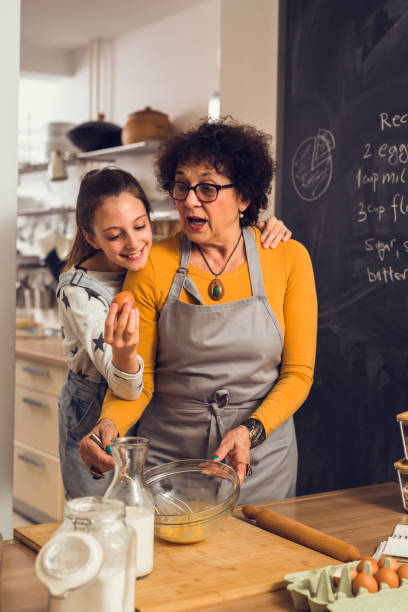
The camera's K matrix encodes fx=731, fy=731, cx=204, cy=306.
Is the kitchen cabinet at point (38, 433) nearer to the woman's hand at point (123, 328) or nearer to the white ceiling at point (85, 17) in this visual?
the white ceiling at point (85, 17)

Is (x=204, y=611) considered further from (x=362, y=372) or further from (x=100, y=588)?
(x=362, y=372)

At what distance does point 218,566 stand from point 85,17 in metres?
3.79

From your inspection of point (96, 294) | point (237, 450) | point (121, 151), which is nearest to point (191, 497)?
point (237, 450)

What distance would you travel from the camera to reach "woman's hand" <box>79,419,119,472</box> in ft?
4.36

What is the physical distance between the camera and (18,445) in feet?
12.6

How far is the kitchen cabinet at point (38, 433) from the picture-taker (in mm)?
3498

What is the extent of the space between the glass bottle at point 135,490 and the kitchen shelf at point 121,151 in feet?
9.57

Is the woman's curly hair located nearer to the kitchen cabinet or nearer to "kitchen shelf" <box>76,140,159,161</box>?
the kitchen cabinet

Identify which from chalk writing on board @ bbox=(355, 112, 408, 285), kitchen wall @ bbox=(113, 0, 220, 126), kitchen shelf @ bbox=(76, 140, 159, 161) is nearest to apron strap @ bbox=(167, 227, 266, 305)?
chalk writing on board @ bbox=(355, 112, 408, 285)

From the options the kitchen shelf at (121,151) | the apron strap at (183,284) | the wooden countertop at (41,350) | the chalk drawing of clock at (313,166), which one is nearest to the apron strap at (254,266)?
the apron strap at (183,284)

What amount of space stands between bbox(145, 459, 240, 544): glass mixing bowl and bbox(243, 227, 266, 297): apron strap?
486 mm

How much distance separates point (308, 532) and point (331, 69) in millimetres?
1541

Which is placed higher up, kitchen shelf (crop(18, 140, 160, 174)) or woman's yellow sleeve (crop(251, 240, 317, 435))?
kitchen shelf (crop(18, 140, 160, 174))

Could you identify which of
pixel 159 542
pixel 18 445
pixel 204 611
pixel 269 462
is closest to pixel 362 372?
pixel 269 462
